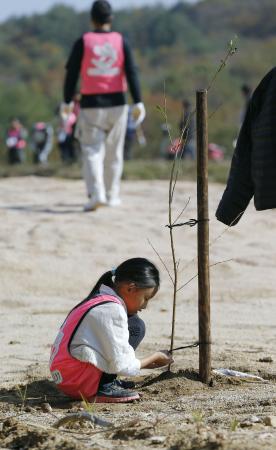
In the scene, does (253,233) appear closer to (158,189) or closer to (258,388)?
(158,189)

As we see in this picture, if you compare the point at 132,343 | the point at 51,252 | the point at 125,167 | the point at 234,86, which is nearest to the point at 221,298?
the point at 51,252

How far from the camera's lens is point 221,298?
837 centimetres

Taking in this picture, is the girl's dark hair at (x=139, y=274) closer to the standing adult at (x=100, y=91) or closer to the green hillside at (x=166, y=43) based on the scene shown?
the standing adult at (x=100, y=91)

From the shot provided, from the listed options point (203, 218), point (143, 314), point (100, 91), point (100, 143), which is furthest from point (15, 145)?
point (203, 218)

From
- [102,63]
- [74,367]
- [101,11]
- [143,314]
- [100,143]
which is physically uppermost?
[101,11]

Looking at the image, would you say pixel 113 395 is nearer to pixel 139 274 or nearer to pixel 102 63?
pixel 139 274

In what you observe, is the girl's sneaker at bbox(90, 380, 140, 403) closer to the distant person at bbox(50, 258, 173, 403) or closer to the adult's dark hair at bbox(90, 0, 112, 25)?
the distant person at bbox(50, 258, 173, 403)

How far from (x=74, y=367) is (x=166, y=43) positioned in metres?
123

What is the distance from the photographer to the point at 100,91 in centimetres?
1057

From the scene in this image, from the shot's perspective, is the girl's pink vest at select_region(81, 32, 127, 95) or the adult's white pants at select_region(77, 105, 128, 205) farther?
the adult's white pants at select_region(77, 105, 128, 205)

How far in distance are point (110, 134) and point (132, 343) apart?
515 centimetres

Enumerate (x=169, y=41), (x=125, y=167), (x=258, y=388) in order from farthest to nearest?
1. (x=169, y=41)
2. (x=125, y=167)
3. (x=258, y=388)

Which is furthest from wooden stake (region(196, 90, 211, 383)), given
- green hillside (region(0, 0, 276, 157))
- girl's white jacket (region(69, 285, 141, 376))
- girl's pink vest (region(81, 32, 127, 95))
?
green hillside (region(0, 0, 276, 157))

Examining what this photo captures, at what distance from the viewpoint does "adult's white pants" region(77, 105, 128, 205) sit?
1064 cm
